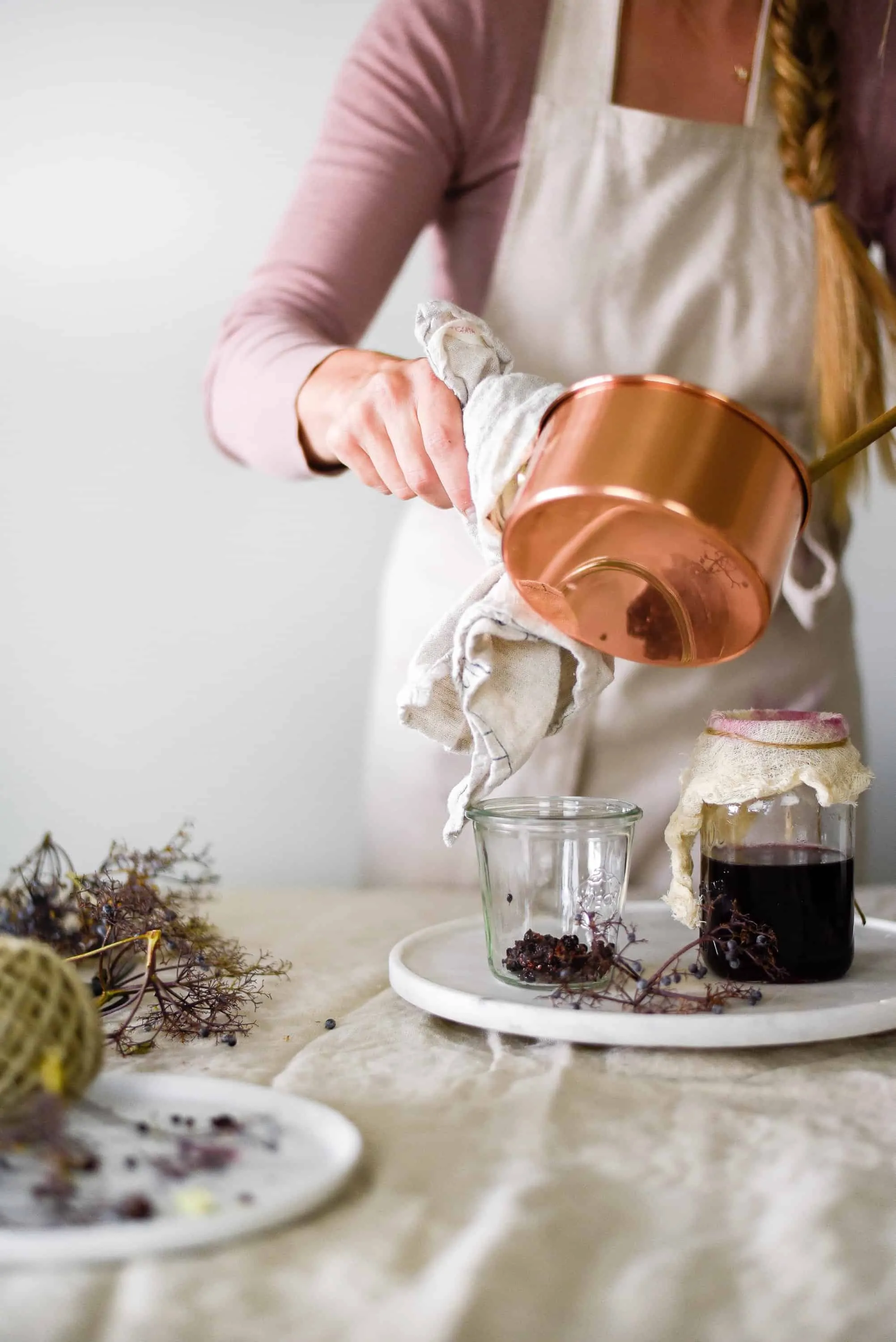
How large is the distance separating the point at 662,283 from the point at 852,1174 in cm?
74

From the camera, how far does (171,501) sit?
1.17 meters

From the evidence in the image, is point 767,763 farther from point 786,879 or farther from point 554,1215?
point 554,1215

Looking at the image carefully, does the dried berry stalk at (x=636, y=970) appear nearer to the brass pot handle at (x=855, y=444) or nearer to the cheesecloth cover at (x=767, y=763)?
the cheesecloth cover at (x=767, y=763)

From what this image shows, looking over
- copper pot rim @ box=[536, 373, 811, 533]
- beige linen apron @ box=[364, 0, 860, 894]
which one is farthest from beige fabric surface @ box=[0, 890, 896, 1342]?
beige linen apron @ box=[364, 0, 860, 894]

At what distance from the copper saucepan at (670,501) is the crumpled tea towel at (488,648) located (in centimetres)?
7

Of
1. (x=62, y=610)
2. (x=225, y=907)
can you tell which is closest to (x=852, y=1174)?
(x=225, y=907)

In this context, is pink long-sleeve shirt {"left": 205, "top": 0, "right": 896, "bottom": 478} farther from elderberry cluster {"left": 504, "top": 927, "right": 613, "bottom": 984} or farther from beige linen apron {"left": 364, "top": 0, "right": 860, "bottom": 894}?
elderberry cluster {"left": 504, "top": 927, "right": 613, "bottom": 984}

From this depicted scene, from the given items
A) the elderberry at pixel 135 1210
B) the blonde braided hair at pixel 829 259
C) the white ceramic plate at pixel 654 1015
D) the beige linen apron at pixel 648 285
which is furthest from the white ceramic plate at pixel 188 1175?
the blonde braided hair at pixel 829 259

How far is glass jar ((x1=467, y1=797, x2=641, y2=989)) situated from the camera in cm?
59

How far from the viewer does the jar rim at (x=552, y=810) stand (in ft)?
1.92

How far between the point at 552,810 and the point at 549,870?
40 millimetres

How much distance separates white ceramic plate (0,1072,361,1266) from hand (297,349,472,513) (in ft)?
1.07

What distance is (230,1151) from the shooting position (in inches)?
14.2

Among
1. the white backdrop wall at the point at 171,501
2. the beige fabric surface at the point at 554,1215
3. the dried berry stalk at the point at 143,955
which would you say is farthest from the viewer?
the white backdrop wall at the point at 171,501
